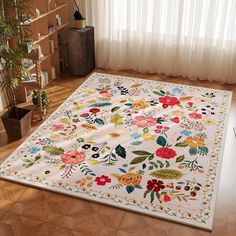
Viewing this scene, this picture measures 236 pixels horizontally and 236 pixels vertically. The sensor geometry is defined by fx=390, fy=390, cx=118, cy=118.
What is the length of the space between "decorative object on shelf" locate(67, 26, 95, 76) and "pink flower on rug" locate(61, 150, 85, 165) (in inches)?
75.9

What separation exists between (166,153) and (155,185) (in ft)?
1.65

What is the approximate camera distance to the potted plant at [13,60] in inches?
142

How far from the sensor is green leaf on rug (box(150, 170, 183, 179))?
343cm

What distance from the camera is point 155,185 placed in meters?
3.32

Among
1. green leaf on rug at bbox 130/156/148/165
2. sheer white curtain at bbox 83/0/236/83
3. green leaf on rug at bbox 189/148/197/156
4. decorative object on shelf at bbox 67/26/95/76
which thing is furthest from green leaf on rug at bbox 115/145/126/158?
sheer white curtain at bbox 83/0/236/83

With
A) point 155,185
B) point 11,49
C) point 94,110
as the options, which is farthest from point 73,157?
point 11,49

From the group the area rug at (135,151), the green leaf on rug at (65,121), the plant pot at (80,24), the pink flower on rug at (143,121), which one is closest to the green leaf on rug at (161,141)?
the area rug at (135,151)

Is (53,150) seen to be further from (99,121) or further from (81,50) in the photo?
(81,50)

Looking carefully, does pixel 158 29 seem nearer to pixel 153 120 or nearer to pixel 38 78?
pixel 153 120

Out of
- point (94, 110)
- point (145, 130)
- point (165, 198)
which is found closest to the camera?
point (165, 198)

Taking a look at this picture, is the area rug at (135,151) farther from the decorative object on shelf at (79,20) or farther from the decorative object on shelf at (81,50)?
the decorative object on shelf at (79,20)

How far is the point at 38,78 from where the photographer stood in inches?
164

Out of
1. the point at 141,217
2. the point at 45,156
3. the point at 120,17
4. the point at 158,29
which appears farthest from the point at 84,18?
the point at 141,217

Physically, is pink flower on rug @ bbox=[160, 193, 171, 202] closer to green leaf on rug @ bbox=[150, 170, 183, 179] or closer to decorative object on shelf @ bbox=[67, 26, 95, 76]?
green leaf on rug @ bbox=[150, 170, 183, 179]
